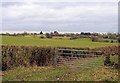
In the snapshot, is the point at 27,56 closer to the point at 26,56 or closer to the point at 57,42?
the point at 26,56

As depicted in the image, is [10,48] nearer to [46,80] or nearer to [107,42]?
[46,80]

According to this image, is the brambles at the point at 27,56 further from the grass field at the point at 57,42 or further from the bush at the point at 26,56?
the grass field at the point at 57,42

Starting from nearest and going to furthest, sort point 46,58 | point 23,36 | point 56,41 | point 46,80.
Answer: point 46,80 → point 46,58 → point 23,36 → point 56,41

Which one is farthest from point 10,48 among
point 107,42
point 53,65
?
point 107,42

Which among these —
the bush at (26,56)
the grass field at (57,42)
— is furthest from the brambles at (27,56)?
the grass field at (57,42)

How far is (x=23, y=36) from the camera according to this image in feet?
42.5

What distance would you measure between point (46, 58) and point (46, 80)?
3.97 m

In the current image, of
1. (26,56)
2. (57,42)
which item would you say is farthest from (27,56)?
(57,42)

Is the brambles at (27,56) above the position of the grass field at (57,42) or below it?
below

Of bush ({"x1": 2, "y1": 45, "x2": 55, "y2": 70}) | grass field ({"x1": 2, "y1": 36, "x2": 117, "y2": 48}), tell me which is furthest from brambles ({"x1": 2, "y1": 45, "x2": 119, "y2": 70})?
grass field ({"x1": 2, "y1": 36, "x2": 117, "y2": 48})

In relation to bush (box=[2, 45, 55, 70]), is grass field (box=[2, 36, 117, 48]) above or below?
above

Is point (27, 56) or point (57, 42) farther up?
point (57, 42)

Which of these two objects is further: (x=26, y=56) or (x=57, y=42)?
(x=57, y=42)

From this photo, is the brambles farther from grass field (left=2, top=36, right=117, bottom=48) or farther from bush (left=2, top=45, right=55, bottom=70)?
grass field (left=2, top=36, right=117, bottom=48)
